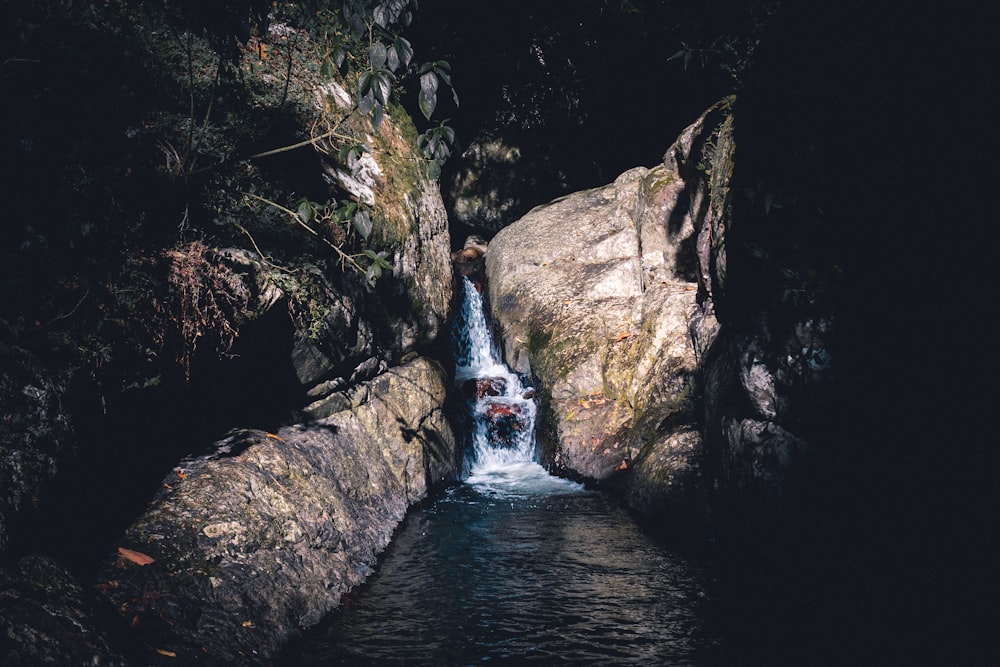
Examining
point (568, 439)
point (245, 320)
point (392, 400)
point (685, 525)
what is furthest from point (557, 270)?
point (245, 320)

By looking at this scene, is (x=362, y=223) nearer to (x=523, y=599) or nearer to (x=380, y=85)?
(x=380, y=85)

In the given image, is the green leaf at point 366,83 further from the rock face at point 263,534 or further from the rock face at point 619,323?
the rock face at point 619,323

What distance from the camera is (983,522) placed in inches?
130

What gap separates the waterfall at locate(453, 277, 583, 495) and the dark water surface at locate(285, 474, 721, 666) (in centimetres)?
118

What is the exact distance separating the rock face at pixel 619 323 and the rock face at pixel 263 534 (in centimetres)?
253

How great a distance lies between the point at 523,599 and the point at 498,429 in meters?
4.47

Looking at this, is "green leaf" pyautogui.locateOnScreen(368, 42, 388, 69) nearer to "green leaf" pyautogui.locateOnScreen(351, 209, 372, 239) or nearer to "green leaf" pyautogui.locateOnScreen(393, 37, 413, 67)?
"green leaf" pyautogui.locateOnScreen(393, 37, 413, 67)

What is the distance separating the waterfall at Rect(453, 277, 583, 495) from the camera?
7788 millimetres

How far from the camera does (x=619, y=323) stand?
Answer: 8.64 metres

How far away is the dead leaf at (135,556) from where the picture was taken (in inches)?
137

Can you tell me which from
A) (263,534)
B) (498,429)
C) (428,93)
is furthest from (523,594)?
(498,429)

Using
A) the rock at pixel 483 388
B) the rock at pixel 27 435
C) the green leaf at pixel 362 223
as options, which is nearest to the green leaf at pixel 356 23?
the green leaf at pixel 362 223

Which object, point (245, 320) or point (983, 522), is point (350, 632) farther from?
point (983, 522)

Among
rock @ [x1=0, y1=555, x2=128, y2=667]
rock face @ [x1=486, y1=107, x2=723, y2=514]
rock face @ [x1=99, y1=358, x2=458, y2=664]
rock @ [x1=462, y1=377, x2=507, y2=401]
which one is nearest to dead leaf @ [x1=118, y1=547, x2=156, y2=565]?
rock face @ [x1=99, y1=358, x2=458, y2=664]
